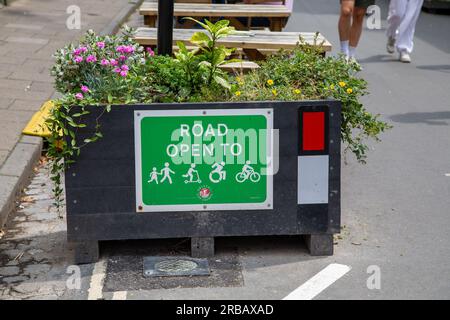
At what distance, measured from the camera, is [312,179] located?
5969 mm

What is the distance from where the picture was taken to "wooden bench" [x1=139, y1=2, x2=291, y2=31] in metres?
11.0

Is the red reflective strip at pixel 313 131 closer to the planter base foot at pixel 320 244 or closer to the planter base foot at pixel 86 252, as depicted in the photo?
the planter base foot at pixel 320 244

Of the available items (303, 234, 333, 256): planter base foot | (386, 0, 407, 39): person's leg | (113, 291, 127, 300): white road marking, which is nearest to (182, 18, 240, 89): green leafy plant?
(303, 234, 333, 256): planter base foot

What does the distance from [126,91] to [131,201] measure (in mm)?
709

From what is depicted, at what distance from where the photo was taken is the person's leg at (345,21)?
11203 mm

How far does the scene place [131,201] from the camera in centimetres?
586

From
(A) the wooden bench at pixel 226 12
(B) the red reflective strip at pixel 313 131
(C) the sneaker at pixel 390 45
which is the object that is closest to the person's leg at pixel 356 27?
(A) the wooden bench at pixel 226 12

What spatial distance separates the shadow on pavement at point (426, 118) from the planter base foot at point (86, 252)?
464 cm

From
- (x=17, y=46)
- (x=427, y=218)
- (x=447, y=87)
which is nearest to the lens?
(x=427, y=218)

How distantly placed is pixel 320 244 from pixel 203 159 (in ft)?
3.13

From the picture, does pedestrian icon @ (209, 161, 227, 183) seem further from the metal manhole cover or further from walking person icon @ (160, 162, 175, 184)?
the metal manhole cover

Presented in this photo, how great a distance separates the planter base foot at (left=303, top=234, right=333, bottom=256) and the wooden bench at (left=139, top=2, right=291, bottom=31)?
5.27 meters

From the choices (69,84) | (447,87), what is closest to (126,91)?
(69,84)

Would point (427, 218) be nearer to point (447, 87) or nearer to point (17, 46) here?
point (447, 87)
